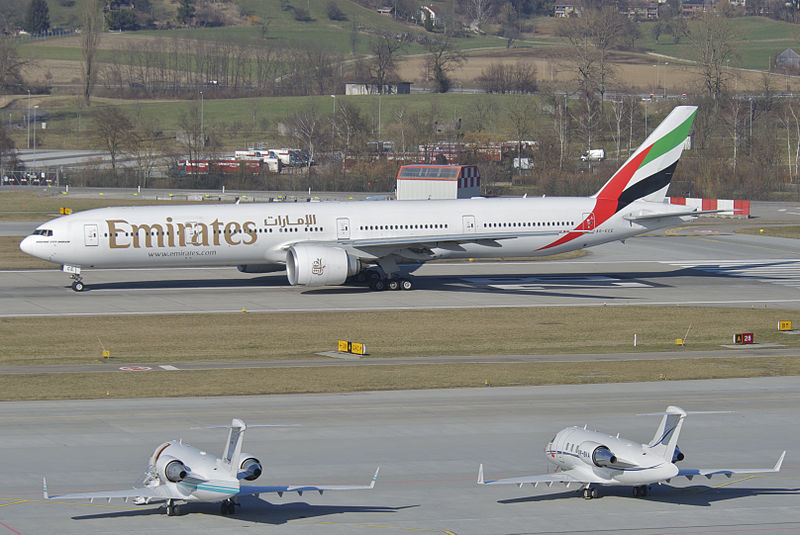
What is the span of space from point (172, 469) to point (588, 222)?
42.3m

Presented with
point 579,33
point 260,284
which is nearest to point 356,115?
point 579,33

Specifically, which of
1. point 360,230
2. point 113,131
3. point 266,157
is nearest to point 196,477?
point 360,230

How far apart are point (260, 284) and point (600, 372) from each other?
89.0 ft

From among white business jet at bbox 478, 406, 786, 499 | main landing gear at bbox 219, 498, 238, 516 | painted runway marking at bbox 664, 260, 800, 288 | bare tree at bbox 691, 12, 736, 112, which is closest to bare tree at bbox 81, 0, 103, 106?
bare tree at bbox 691, 12, 736, 112

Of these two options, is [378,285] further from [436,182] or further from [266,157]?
[266,157]

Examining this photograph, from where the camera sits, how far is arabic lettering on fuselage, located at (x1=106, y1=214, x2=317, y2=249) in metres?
55.3

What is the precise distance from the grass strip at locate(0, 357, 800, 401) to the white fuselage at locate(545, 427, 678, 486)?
42.7 ft

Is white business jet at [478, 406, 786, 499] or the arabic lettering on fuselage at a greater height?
the arabic lettering on fuselage

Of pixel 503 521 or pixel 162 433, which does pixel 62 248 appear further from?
pixel 503 521

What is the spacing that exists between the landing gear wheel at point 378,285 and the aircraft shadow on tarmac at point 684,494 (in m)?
34.5

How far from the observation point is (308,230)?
57531 mm

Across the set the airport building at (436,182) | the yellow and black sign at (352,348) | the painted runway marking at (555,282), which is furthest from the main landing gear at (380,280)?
the airport building at (436,182)

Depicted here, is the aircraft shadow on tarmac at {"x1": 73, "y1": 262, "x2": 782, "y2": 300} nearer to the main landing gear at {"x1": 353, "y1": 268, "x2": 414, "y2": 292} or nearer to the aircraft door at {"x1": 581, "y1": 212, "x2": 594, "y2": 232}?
the main landing gear at {"x1": 353, "y1": 268, "x2": 414, "y2": 292}

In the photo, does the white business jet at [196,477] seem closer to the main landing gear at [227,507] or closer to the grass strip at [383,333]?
the main landing gear at [227,507]
